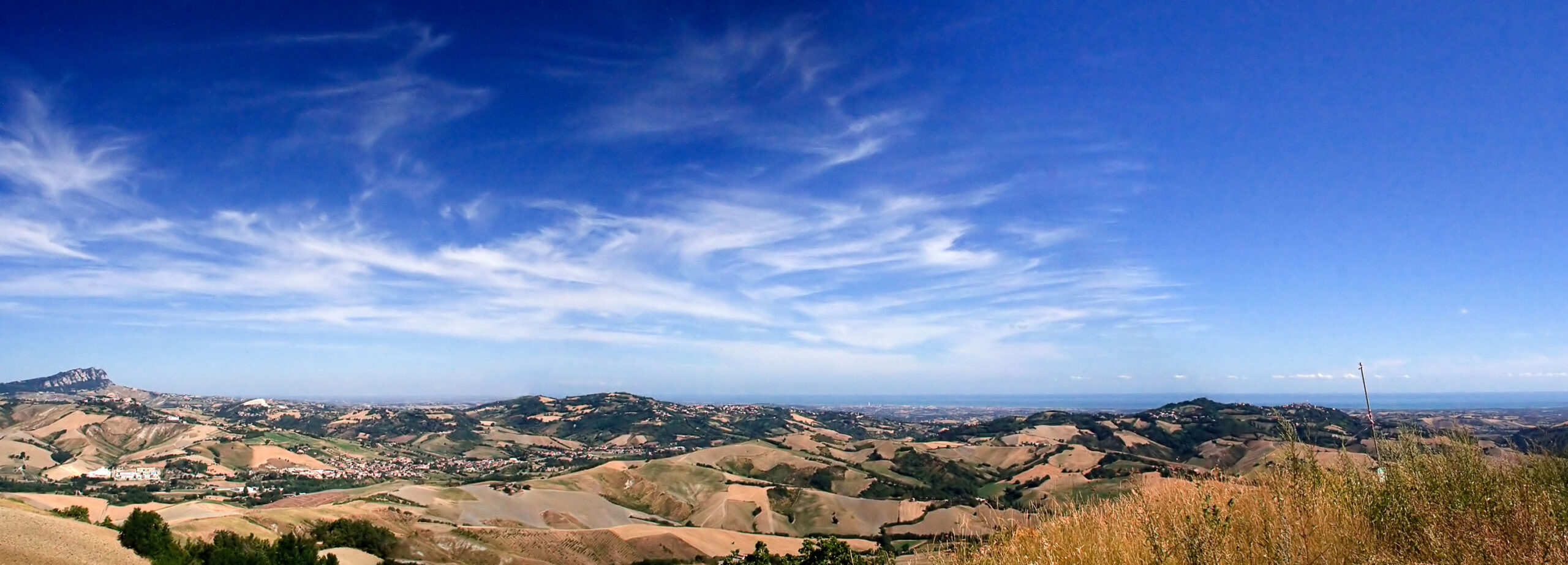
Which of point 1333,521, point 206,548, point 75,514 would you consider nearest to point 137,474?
point 75,514

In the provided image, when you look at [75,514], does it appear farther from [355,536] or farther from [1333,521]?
[1333,521]

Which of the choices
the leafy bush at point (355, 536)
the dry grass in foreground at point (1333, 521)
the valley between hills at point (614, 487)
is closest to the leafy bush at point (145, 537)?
the valley between hills at point (614, 487)

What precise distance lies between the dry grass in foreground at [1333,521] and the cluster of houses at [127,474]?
19111cm

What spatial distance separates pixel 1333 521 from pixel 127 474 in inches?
8035

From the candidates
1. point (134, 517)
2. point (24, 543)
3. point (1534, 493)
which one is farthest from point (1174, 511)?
point (134, 517)

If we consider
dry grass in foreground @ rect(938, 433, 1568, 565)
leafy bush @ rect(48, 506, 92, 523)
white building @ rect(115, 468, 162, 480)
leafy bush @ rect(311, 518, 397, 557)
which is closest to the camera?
dry grass in foreground @ rect(938, 433, 1568, 565)

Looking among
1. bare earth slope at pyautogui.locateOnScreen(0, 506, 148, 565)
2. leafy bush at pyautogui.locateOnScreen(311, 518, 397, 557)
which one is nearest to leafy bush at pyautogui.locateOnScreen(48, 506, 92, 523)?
bare earth slope at pyautogui.locateOnScreen(0, 506, 148, 565)

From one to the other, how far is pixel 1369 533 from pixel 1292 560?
1.48 metres

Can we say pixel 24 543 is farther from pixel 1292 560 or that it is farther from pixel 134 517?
pixel 1292 560

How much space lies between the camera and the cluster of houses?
143m

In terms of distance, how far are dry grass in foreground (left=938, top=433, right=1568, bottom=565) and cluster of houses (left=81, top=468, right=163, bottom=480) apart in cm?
19111

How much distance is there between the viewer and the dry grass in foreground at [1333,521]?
496 centimetres

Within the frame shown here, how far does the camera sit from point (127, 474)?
147m

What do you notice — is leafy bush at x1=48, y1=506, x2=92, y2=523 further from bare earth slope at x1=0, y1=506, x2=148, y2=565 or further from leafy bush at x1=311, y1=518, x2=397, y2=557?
leafy bush at x1=311, y1=518, x2=397, y2=557
